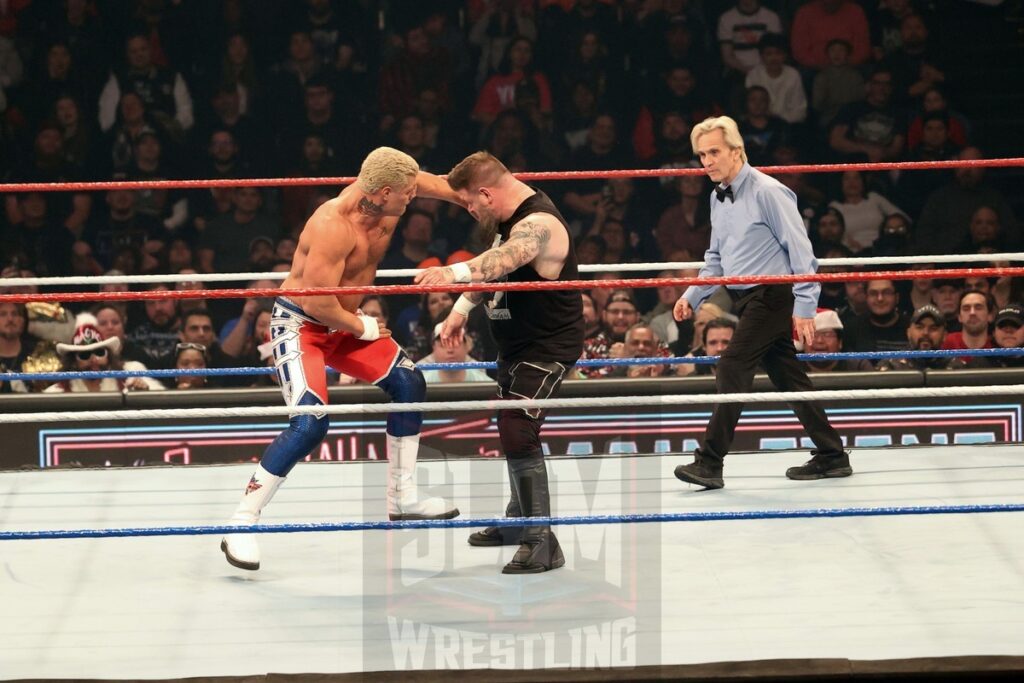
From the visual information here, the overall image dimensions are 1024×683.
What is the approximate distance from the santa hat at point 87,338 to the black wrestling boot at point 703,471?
3.05 m

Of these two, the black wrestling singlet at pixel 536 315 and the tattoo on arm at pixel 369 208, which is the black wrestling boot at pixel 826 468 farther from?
the tattoo on arm at pixel 369 208

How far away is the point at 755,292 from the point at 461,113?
13.6 feet

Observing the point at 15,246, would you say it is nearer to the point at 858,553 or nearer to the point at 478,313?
the point at 478,313

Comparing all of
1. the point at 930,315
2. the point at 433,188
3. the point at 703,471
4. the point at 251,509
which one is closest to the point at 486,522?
the point at 251,509

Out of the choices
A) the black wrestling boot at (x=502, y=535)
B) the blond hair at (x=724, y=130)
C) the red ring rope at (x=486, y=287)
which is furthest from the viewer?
the blond hair at (x=724, y=130)

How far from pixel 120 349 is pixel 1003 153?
17.1ft

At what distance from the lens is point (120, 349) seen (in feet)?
21.8

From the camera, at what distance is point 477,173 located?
3.75 m

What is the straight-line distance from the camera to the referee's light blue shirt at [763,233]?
427 centimetres

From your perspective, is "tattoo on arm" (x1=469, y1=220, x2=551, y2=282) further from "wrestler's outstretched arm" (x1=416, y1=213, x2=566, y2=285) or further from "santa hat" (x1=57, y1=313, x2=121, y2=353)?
"santa hat" (x1=57, y1=313, x2=121, y2=353)

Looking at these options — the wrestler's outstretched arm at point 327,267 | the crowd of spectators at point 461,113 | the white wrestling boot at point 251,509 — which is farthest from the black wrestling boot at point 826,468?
the crowd of spectators at point 461,113

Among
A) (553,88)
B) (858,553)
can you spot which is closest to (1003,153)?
(553,88)

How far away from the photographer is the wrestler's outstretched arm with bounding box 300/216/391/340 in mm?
3736

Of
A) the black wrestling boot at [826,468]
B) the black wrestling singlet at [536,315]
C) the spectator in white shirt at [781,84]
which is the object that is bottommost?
the black wrestling boot at [826,468]
